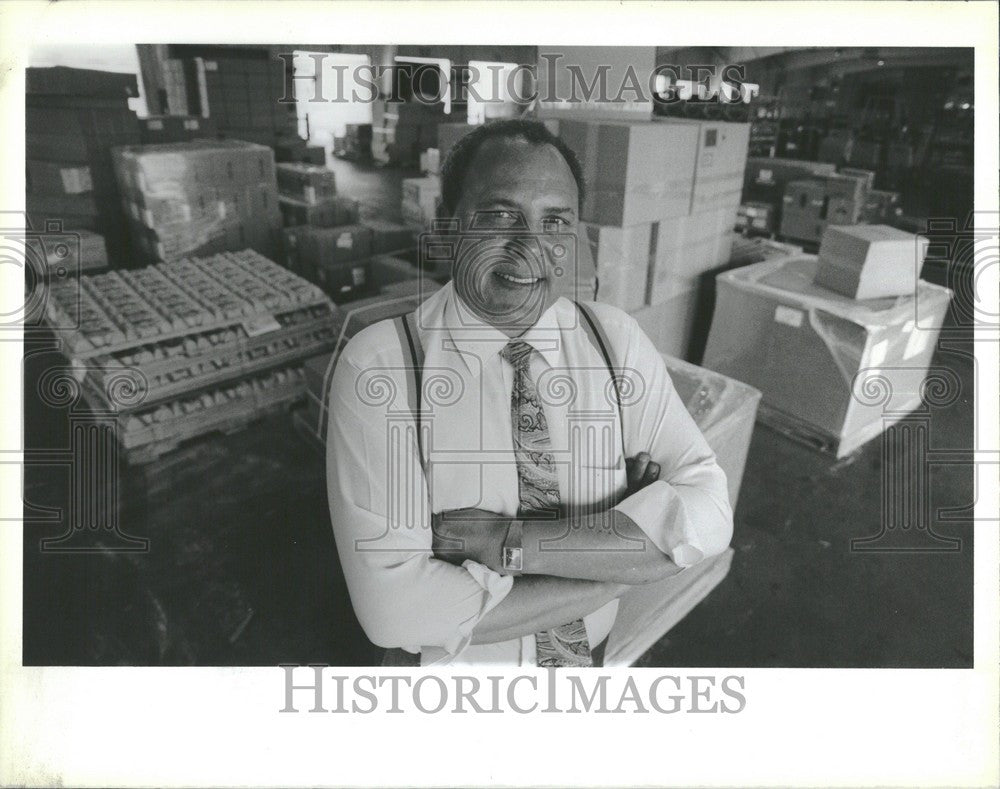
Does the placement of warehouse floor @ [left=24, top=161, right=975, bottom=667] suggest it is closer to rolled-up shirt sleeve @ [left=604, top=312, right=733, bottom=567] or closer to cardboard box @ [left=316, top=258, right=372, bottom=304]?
rolled-up shirt sleeve @ [left=604, top=312, right=733, bottom=567]

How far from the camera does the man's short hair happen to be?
1.20 metres

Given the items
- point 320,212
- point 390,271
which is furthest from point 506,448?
point 320,212

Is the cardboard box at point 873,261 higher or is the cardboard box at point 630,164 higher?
the cardboard box at point 630,164

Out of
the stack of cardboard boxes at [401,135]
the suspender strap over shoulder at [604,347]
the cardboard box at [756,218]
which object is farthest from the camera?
the stack of cardboard boxes at [401,135]

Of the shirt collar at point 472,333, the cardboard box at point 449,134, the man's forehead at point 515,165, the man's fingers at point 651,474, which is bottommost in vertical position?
the man's fingers at point 651,474

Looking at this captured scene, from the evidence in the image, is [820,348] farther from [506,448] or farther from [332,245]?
[332,245]

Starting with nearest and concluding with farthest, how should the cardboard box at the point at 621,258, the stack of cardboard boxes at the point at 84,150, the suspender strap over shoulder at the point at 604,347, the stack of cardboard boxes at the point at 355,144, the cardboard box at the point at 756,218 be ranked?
1. the suspender strap over shoulder at the point at 604,347
2. the cardboard box at the point at 621,258
3. the stack of cardboard boxes at the point at 84,150
4. the cardboard box at the point at 756,218
5. the stack of cardboard boxes at the point at 355,144

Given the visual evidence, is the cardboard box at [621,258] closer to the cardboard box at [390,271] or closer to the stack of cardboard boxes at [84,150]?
the cardboard box at [390,271]

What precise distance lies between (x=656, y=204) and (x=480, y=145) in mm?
1681

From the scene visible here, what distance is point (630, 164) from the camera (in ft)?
8.11

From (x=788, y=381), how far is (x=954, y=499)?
0.91 meters

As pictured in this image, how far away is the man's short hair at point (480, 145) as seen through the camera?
3.94 ft

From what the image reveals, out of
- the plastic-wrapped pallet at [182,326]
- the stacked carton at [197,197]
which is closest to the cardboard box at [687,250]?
the plastic-wrapped pallet at [182,326]

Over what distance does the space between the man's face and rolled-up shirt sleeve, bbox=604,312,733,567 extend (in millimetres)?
282
